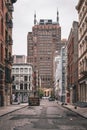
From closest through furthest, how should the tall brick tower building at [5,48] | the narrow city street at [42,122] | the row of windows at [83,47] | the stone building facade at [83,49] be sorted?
the narrow city street at [42,122]
the stone building facade at [83,49]
the row of windows at [83,47]
the tall brick tower building at [5,48]

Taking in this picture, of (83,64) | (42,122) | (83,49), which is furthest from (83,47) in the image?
(42,122)

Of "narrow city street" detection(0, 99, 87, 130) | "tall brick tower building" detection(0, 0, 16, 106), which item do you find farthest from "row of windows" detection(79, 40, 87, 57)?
"narrow city street" detection(0, 99, 87, 130)

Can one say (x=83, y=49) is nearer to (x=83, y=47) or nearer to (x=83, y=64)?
(x=83, y=47)

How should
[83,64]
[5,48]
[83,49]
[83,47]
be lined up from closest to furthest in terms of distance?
[83,64] → [83,47] → [83,49] → [5,48]

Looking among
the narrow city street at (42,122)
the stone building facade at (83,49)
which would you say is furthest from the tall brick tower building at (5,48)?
the narrow city street at (42,122)

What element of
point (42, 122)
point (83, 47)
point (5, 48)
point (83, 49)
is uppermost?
point (5, 48)

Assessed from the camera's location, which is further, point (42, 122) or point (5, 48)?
point (5, 48)

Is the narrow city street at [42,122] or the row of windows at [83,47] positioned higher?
the row of windows at [83,47]

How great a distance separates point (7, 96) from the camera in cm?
8675

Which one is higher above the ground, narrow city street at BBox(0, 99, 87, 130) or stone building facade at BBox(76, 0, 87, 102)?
stone building facade at BBox(76, 0, 87, 102)

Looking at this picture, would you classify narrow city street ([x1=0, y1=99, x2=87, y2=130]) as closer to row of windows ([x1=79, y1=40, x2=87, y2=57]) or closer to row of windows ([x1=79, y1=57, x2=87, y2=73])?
row of windows ([x1=79, y1=57, x2=87, y2=73])

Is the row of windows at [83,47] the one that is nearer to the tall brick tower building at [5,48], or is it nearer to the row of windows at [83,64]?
the row of windows at [83,64]

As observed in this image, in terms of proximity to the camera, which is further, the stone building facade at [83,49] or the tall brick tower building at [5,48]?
the tall brick tower building at [5,48]

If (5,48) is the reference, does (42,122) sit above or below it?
below
